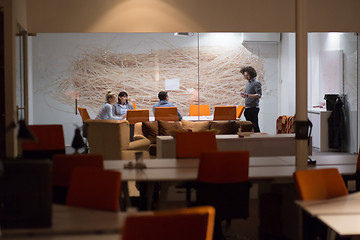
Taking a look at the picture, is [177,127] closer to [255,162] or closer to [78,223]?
[255,162]

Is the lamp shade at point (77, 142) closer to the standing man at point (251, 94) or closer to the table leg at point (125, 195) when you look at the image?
the table leg at point (125, 195)

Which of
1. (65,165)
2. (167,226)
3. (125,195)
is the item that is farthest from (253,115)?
(167,226)

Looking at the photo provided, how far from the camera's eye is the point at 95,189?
4.22 m

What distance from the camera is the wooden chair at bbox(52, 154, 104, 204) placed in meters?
5.19

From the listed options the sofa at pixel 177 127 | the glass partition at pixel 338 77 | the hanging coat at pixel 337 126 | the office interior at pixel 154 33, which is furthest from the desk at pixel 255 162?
the hanging coat at pixel 337 126

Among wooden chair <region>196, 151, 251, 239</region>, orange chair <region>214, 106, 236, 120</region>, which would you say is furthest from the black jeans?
wooden chair <region>196, 151, 251, 239</region>

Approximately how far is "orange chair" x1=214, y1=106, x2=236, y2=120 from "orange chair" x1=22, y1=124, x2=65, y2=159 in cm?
366

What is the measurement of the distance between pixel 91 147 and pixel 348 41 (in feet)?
17.0

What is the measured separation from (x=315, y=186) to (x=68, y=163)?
2.10 m

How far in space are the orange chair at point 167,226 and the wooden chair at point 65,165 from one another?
7.16ft

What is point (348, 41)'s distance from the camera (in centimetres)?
1131

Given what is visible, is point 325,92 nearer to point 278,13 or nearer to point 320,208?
point 278,13

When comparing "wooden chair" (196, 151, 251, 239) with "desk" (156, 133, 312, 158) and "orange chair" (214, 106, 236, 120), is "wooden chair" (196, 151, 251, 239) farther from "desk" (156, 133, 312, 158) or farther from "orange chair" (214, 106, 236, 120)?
"orange chair" (214, 106, 236, 120)

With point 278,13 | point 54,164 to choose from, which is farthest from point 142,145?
point 54,164
